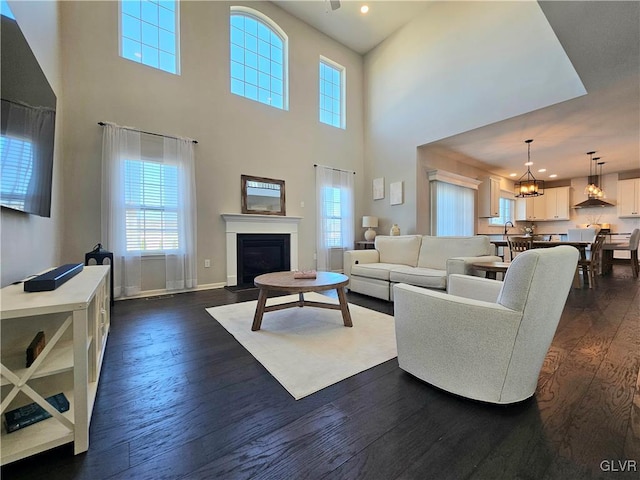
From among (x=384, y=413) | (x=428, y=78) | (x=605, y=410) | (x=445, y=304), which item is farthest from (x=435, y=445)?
(x=428, y=78)

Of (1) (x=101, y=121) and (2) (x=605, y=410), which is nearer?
(2) (x=605, y=410)

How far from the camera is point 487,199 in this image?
23.3 ft

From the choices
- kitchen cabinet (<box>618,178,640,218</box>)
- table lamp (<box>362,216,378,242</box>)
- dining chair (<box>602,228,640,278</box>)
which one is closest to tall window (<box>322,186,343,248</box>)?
table lamp (<box>362,216,378,242</box>)

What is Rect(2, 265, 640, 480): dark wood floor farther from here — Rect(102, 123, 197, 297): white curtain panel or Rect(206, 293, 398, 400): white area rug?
Rect(102, 123, 197, 297): white curtain panel

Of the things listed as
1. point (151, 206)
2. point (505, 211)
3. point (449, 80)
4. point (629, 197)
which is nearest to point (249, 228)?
point (151, 206)

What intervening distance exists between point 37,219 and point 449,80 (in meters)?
5.99

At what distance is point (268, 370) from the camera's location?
1747 mm

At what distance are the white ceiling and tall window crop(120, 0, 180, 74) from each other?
2.16 m

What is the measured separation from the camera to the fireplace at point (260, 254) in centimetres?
473

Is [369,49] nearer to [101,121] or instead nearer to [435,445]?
[101,121]

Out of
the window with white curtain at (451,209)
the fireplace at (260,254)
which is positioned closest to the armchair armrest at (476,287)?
the fireplace at (260,254)

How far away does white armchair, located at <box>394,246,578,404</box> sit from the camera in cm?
126

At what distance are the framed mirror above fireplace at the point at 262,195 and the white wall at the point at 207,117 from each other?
0.41ft

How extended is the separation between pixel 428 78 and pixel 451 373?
18.0 ft
